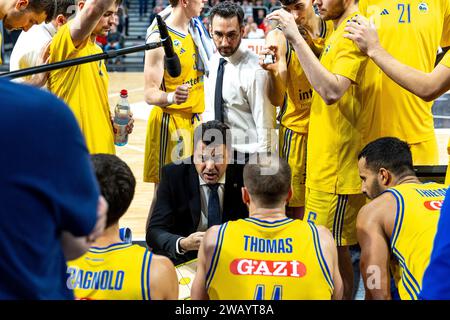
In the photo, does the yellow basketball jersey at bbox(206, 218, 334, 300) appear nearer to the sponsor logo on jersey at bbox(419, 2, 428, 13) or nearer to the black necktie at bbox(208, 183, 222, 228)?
the black necktie at bbox(208, 183, 222, 228)

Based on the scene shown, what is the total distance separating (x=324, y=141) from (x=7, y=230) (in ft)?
8.82

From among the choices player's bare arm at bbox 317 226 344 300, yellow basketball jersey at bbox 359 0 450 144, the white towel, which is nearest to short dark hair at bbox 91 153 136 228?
player's bare arm at bbox 317 226 344 300

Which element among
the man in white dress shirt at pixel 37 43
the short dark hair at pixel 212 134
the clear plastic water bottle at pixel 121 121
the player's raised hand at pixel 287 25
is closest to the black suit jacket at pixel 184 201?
the short dark hair at pixel 212 134

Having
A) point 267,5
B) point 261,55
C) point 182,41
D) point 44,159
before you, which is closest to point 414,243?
point 261,55

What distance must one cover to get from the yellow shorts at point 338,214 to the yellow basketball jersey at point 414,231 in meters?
0.78

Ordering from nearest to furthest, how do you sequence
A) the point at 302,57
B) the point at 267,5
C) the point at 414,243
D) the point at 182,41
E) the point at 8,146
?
1. the point at 8,146
2. the point at 414,243
3. the point at 302,57
4. the point at 182,41
5. the point at 267,5

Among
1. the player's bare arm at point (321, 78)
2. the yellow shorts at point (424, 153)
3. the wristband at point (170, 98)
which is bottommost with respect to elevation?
the yellow shorts at point (424, 153)

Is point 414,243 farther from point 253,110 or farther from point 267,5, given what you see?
point 267,5

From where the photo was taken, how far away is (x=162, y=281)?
2.31m

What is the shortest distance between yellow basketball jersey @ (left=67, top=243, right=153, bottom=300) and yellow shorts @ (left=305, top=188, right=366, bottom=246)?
1.62m

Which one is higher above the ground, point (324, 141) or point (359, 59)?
point (359, 59)

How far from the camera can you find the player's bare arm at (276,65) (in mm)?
4000

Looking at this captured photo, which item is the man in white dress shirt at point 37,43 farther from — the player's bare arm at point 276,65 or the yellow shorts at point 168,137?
the player's bare arm at point 276,65
